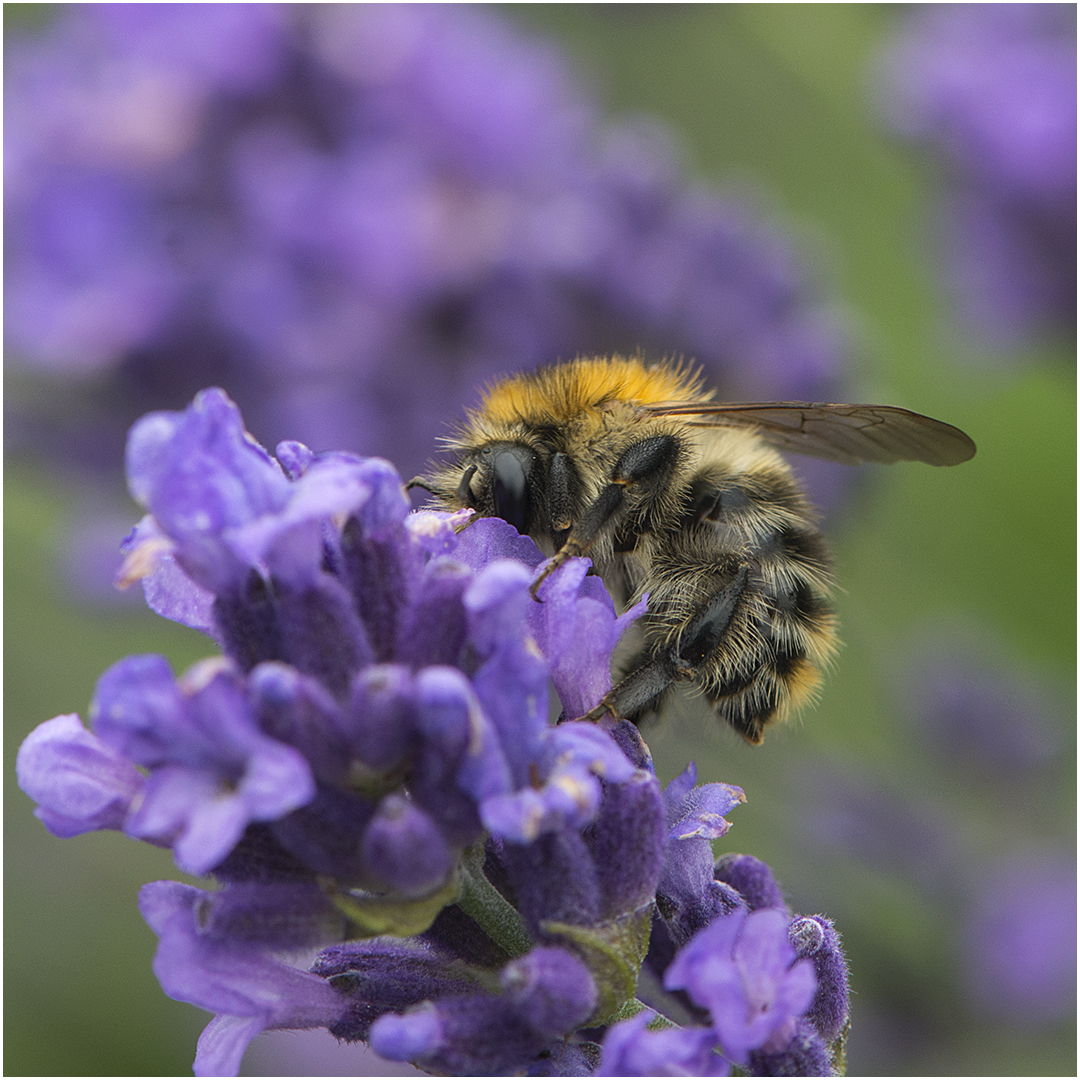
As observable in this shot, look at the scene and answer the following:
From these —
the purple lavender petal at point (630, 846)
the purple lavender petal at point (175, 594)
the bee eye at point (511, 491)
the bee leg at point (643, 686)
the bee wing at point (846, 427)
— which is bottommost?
the purple lavender petal at point (630, 846)

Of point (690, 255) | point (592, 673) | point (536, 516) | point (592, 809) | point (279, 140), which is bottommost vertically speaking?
point (592, 809)

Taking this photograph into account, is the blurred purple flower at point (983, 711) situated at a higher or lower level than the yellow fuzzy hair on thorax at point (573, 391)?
higher

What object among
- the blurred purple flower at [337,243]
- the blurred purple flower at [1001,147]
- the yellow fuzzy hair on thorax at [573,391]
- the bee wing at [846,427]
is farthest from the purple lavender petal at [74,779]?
the blurred purple flower at [1001,147]

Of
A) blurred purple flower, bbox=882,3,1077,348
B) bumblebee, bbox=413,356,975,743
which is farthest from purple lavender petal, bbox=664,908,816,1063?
blurred purple flower, bbox=882,3,1077,348

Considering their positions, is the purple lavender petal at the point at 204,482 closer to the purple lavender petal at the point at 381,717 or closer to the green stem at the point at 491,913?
the purple lavender petal at the point at 381,717

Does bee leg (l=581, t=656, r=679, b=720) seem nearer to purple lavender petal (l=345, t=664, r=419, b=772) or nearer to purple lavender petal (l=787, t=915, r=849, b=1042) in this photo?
purple lavender petal (l=787, t=915, r=849, b=1042)

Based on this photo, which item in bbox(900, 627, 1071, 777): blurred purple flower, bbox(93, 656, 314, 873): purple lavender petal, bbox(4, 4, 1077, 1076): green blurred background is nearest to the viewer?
bbox(93, 656, 314, 873): purple lavender petal

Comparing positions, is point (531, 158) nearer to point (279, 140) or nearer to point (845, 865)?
point (279, 140)

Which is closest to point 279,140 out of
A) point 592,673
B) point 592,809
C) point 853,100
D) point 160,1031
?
point 853,100
